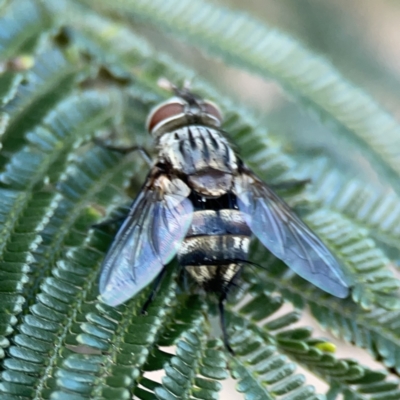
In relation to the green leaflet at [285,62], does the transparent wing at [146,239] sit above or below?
below

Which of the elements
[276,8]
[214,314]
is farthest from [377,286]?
[276,8]

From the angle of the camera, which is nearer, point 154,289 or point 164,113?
point 154,289

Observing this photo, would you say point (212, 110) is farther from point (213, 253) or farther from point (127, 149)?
point (213, 253)

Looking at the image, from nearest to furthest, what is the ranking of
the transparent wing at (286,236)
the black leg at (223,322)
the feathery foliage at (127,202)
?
the feathery foliage at (127,202)
the black leg at (223,322)
the transparent wing at (286,236)

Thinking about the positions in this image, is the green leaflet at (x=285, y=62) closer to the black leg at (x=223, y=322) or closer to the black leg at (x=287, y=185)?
the black leg at (x=287, y=185)

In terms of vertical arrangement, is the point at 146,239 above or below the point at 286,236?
below

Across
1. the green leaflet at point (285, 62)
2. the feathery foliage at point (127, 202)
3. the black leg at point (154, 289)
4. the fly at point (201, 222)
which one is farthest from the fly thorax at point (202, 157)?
the green leaflet at point (285, 62)

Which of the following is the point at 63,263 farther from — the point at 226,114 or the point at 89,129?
the point at 226,114

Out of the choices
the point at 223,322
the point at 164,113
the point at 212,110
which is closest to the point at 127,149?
the point at 164,113
